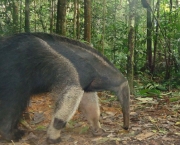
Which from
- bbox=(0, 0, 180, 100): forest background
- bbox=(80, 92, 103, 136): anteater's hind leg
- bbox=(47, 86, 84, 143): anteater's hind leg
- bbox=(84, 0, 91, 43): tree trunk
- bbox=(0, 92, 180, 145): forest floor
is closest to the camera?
bbox=(47, 86, 84, 143): anteater's hind leg

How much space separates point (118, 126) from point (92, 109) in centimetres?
54

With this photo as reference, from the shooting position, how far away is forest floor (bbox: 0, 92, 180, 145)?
15.0 feet

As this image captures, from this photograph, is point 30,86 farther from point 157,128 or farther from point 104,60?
point 157,128

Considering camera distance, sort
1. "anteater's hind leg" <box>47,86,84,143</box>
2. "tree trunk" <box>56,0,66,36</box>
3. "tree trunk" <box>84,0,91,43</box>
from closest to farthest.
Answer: "anteater's hind leg" <box>47,86,84,143</box> → "tree trunk" <box>56,0,66,36</box> → "tree trunk" <box>84,0,91,43</box>

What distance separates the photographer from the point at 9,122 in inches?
177

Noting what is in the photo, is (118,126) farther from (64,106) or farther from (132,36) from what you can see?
(132,36)

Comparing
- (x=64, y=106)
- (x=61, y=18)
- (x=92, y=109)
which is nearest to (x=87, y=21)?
(x=61, y=18)

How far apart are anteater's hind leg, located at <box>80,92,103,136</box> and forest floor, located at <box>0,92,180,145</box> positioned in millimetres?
153

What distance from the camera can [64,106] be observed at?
4383 mm

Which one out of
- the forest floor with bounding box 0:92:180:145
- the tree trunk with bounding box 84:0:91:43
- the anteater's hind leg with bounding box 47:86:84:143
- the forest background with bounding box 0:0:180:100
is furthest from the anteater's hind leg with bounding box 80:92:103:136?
the tree trunk with bounding box 84:0:91:43

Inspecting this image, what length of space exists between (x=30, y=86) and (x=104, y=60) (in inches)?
47.6

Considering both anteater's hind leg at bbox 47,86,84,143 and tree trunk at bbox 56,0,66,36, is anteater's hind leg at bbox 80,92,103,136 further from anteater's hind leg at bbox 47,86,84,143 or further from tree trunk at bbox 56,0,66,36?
tree trunk at bbox 56,0,66,36

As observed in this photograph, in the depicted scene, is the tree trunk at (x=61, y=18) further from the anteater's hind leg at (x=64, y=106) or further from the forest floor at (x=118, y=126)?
the anteater's hind leg at (x=64, y=106)

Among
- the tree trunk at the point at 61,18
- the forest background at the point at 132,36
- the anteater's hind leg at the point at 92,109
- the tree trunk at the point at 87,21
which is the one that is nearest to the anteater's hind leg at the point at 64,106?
the anteater's hind leg at the point at 92,109
